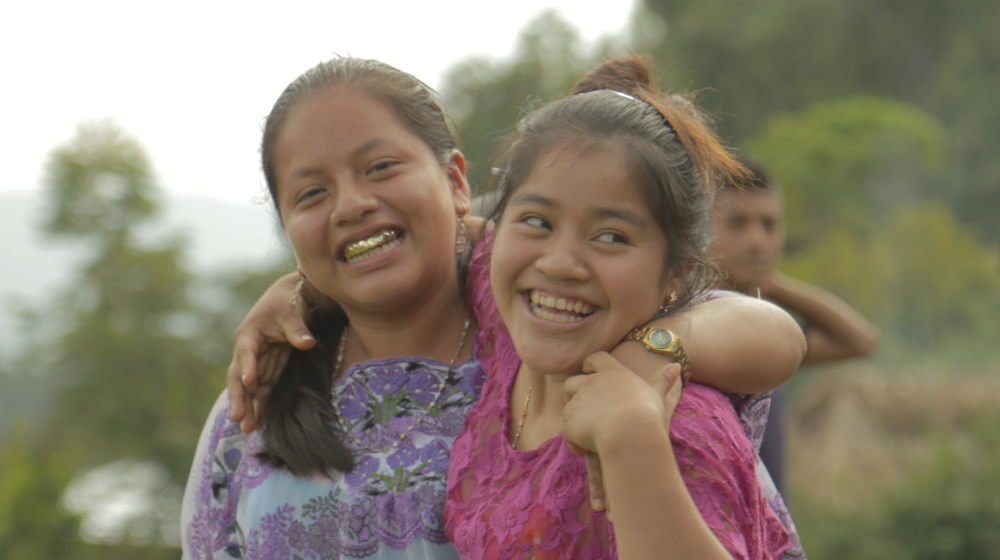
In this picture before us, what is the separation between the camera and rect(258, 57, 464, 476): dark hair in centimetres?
172

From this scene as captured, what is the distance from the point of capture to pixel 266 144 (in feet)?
6.04

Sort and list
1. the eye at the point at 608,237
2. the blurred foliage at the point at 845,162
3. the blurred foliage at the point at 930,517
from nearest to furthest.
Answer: the eye at the point at 608,237 → the blurred foliage at the point at 930,517 → the blurred foliage at the point at 845,162

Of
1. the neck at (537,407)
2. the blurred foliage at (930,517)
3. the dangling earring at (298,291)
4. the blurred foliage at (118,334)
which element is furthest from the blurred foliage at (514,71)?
the neck at (537,407)

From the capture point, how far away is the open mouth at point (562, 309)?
1.30m

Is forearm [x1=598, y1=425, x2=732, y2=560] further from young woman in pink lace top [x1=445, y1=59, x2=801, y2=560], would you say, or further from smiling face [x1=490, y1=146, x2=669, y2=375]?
smiling face [x1=490, y1=146, x2=669, y2=375]

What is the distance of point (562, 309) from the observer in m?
1.31

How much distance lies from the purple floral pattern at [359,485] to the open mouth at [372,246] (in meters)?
0.27

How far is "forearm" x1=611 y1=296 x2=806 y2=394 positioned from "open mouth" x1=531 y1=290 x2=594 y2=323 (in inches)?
3.1

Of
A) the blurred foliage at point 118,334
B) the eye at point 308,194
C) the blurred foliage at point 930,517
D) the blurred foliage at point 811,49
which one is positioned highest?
the blurred foliage at point 811,49

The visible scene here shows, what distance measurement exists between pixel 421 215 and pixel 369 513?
61cm

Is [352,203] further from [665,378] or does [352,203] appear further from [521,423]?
[665,378]

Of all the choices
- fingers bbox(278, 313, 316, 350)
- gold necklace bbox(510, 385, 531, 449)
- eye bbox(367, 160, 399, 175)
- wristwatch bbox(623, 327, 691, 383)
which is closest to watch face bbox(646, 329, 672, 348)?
wristwatch bbox(623, 327, 691, 383)

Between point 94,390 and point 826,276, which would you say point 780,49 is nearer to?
A: point 826,276

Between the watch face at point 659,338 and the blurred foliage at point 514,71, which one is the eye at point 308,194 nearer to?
the watch face at point 659,338
